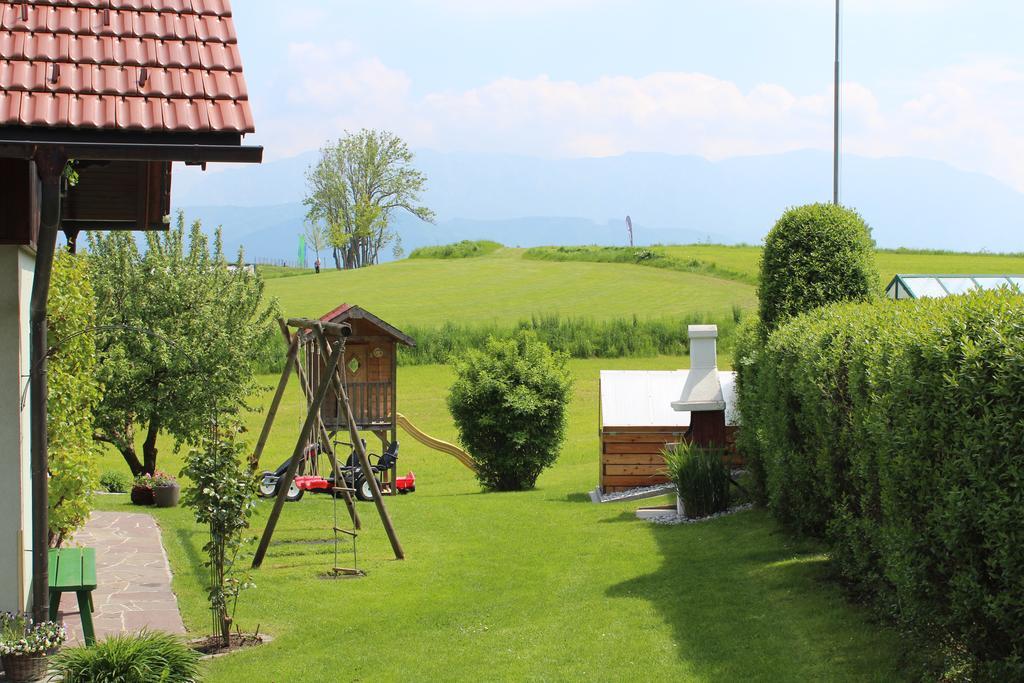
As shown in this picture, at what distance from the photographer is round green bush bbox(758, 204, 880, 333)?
1323cm

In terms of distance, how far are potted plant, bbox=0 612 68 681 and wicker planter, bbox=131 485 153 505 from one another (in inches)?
450

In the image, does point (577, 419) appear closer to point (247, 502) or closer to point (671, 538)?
point (671, 538)

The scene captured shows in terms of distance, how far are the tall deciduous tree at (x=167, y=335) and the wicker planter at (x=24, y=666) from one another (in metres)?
12.7

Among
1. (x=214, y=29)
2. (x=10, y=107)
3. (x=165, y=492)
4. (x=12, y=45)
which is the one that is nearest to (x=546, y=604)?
(x=214, y=29)

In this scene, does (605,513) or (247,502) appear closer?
(247,502)

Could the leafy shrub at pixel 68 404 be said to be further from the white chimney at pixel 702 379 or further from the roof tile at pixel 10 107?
the white chimney at pixel 702 379

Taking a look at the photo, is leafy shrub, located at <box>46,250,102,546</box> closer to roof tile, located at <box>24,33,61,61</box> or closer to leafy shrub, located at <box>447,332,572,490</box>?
roof tile, located at <box>24,33,61,61</box>

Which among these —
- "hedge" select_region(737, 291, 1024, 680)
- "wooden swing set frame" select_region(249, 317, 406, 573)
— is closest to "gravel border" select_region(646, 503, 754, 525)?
"wooden swing set frame" select_region(249, 317, 406, 573)

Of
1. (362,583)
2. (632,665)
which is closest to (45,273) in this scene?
(632,665)

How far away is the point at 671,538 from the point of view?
13.2 meters

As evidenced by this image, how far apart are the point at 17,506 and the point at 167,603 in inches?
137

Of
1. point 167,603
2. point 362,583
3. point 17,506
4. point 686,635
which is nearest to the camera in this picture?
point 17,506

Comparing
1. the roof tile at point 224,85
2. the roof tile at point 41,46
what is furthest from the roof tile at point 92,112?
the roof tile at point 224,85

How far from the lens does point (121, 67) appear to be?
20.6 feet
